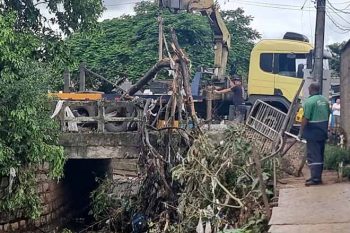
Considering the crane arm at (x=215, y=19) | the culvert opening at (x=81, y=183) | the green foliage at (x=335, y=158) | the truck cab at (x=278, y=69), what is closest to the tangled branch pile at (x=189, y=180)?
the green foliage at (x=335, y=158)

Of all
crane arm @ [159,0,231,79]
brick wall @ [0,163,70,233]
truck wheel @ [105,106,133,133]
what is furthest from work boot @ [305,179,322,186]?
crane arm @ [159,0,231,79]

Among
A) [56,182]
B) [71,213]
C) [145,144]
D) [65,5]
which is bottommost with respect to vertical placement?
[71,213]

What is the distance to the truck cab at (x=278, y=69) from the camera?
74.9 feet

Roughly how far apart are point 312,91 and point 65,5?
5697 millimetres

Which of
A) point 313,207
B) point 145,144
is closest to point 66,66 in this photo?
point 145,144

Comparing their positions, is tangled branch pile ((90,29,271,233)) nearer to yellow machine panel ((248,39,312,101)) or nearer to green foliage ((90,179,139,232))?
green foliage ((90,179,139,232))

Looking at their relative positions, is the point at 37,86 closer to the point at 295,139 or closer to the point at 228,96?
the point at 295,139

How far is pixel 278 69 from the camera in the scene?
23.2 m

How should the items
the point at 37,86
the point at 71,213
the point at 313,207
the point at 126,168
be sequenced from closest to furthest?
the point at 313,207, the point at 37,86, the point at 71,213, the point at 126,168

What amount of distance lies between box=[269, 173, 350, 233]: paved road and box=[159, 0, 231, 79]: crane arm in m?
13.5

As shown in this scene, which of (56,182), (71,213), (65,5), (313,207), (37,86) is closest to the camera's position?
(313,207)

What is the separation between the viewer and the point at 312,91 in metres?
12.2

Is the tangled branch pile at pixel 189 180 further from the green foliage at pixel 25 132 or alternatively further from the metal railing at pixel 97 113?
the green foliage at pixel 25 132

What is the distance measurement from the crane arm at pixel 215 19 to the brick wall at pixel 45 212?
854 centimetres
